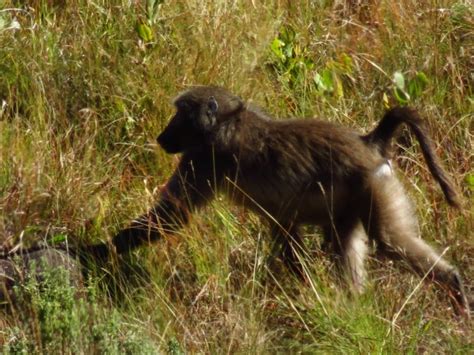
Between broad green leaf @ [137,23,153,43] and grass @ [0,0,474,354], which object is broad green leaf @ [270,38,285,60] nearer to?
grass @ [0,0,474,354]

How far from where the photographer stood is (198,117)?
5793mm

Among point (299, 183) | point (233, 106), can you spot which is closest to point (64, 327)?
point (299, 183)

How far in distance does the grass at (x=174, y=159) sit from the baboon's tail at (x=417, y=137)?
1.40ft

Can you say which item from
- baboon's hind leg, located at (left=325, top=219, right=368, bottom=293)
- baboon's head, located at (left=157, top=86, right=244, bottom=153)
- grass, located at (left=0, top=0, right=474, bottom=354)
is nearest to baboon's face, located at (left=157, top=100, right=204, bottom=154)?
baboon's head, located at (left=157, top=86, right=244, bottom=153)

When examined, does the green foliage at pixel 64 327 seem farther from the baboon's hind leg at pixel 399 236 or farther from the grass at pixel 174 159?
the baboon's hind leg at pixel 399 236

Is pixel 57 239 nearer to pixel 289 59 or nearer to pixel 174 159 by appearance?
pixel 174 159

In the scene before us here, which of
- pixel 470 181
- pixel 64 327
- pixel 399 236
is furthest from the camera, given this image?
pixel 470 181

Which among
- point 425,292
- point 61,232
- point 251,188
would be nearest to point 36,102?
point 61,232

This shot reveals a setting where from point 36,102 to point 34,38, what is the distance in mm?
508

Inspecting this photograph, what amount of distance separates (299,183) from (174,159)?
1072 millimetres

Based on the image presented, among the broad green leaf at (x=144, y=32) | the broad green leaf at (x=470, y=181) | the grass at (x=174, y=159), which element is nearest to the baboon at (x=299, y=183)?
the grass at (x=174, y=159)

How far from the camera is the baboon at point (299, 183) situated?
17.6 ft

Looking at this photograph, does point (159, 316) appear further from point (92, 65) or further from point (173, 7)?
point (173, 7)

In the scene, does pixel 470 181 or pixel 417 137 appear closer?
pixel 417 137
